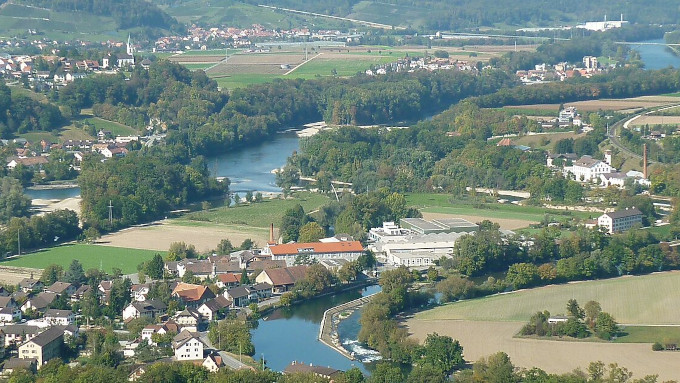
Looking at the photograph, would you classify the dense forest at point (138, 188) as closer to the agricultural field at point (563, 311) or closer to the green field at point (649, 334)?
the agricultural field at point (563, 311)

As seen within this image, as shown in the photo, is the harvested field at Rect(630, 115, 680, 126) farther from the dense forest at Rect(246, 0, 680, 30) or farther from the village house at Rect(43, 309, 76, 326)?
the dense forest at Rect(246, 0, 680, 30)

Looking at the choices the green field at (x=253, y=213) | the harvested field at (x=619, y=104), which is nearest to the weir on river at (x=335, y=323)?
the green field at (x=253, y=213)

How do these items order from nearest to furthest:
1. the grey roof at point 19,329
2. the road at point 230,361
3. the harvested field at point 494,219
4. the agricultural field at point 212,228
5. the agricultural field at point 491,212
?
the road at point 230,361 < the grey roof at point 19,329 < the agricultural field at point 212,228 < the harvested field at point 494,219 < the agricultural field at point 491,212

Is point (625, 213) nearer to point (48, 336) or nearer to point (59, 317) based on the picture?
point (59, 317)

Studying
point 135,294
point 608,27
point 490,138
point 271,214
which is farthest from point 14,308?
point 608,27

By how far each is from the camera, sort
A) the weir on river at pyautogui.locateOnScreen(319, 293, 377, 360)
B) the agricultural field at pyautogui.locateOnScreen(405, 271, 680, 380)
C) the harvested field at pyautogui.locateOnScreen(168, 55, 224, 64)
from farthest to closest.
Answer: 1. the harvested field at pyautogui.locateOnScreen(168, 55, 224, 64)
2. the weir on river at pyautogui.locateOnScreen(319, 293, 377, 360)
3. the agricultural field at pyautogui.locateOnScreen(405, 271, 680, 380)

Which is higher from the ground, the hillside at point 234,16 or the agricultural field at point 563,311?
the hillside at point 234,16

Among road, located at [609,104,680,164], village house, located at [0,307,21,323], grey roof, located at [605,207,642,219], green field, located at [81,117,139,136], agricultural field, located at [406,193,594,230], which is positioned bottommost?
green field, located at [81,117,139,136]

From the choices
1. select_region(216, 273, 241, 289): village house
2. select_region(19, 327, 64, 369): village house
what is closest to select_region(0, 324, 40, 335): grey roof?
select_region(19, 327, 64, 369): village house
